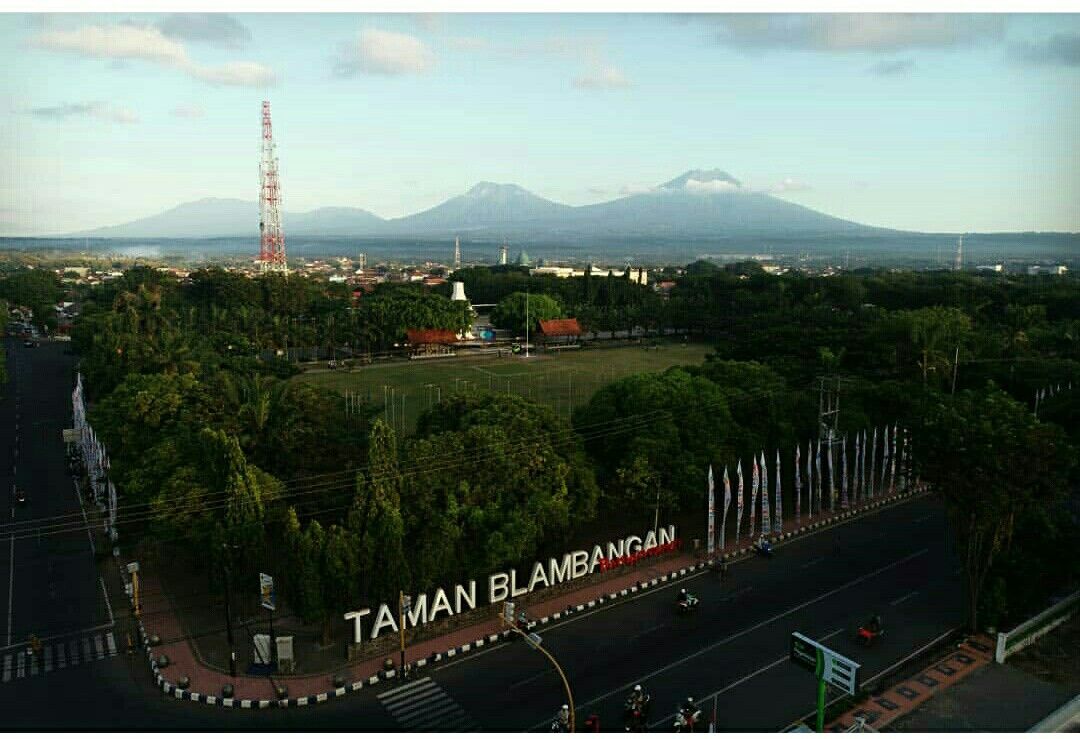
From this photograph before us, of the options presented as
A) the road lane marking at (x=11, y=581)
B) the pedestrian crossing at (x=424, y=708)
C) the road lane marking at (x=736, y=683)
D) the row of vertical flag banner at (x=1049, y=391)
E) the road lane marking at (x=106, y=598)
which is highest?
the row of vertical flag banner at (x=1049, y=391)

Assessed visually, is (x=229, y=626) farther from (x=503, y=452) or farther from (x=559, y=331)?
(x=559, y=331)

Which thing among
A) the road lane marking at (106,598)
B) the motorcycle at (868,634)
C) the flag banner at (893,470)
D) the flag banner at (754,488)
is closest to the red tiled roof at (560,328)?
the flag banner at (893,470)

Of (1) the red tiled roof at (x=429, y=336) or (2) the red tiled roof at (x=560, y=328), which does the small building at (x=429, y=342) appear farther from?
(2) the red tiled roof at (x=560, y=328)

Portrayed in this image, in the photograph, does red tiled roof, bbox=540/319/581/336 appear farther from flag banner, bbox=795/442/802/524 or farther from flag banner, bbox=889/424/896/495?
flag banner, bbox=795/442/802/524

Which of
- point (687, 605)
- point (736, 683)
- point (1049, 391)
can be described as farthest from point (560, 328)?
point (736, 683)

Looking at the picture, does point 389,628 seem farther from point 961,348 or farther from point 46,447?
point 961,348

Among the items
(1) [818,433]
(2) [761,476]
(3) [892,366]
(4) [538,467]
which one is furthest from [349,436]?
(3) [892,366]
